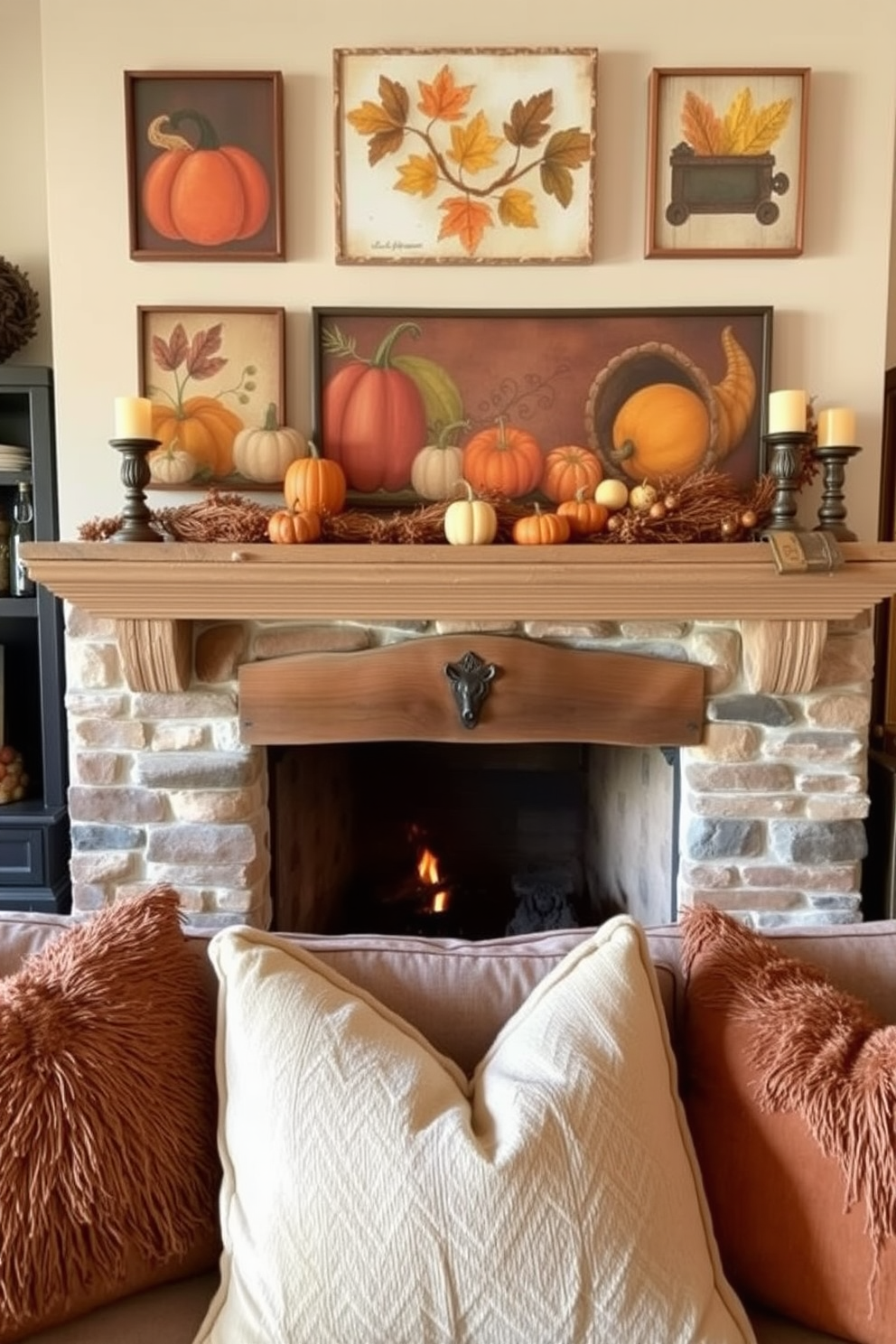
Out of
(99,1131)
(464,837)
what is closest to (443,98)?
(464,837)

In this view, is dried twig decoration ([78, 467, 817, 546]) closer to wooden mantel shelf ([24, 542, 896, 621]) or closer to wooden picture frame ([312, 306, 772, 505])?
wooden mantel shelf ([24, 542, 896, 621])

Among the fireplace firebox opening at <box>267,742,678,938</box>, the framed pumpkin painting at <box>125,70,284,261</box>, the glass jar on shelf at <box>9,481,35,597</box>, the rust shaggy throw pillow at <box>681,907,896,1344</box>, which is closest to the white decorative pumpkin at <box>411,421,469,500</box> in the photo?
the framed pumpkin painting at <box>125,70,284,261</box>

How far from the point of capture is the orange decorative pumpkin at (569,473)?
2006mm

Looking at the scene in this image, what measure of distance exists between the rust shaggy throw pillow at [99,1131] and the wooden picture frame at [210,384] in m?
1.23

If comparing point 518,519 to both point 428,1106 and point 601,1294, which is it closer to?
point 428,1106

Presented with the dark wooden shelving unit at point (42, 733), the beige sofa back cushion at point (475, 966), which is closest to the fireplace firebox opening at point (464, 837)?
the dark wooden shelving unit at point (42, 733)

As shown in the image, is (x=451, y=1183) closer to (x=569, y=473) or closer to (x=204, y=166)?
(x=569, y=473)

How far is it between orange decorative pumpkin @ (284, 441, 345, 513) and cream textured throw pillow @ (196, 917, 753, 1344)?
1117 millimetres

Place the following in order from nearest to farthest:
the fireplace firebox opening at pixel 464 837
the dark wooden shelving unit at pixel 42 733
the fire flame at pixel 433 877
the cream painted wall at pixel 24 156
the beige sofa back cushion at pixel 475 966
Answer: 1. the beige sofa back cushion at pixel 475 966
2. the dark wooden shelving unit at pixel 42 733
3. the cream painted wall at pixel 24 156
4. the fireplace firebox opening at pixel 464 837
5. the fire flame at pixel 433 877

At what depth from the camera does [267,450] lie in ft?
6.60

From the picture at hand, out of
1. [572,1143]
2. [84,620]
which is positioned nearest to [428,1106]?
[572,1143]

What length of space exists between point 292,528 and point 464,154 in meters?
0.92

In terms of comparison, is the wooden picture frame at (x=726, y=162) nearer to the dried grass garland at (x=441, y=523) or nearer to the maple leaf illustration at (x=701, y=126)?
the maple leaf illustration at (x=701, y=126)

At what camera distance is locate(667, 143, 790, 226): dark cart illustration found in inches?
78.2
